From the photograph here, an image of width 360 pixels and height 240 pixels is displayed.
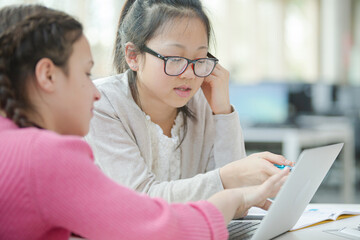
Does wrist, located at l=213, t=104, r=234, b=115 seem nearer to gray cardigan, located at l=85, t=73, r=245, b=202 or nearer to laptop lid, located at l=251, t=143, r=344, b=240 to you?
gray cardigan, located at l=85, t=73, r=245, b=202

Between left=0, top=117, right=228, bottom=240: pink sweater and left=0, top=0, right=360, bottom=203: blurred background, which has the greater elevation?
left=0, top=117, right=228, bottom=240: pink sweater

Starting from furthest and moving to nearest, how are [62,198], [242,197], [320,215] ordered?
[320,215] → [242,197] → [62,198]

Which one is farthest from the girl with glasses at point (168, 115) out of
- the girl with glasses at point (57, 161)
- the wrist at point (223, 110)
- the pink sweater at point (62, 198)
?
the pink sweater at point (62, 198)

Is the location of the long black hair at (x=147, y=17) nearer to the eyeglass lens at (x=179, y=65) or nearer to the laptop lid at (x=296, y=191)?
the eyeglass lens at (x=179, y=65)

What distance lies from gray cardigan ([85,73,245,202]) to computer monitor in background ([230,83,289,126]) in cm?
256

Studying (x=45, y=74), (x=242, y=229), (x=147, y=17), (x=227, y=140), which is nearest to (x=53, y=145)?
(x=45, y=74)

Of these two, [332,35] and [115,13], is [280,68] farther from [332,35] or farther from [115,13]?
[115,13]

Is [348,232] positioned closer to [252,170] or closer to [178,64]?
[252,170]

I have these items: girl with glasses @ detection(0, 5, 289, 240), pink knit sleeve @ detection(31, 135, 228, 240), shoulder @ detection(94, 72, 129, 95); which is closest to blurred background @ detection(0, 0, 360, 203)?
shoulder @ detection(94, 72, 129, 95)

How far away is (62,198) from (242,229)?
1.61ft

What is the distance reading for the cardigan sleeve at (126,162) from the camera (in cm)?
116

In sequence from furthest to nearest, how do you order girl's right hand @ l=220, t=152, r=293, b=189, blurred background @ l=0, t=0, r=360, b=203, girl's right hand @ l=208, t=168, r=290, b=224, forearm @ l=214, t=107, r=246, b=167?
1. blurred background @ l=0, t=0, r=360, b=203
2. forearm @ l=214, t=107, r=246, b=167
3. girl's right hand @ l=220, t=152, r=293, b=189
4. girl's right hand @ l=208, t=168, r=290, b=224

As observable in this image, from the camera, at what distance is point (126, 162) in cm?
126

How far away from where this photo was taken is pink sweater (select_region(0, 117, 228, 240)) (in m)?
0.68
